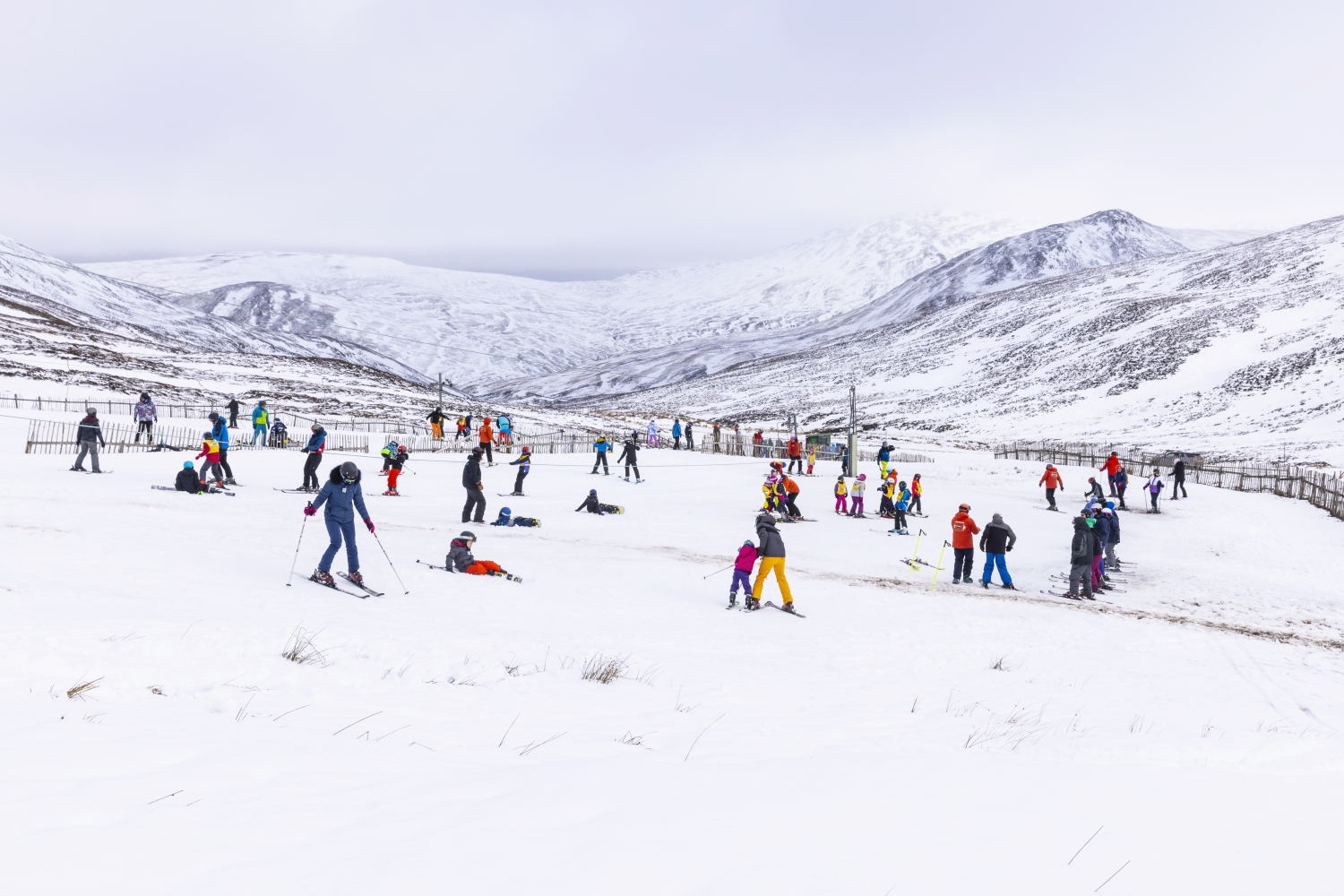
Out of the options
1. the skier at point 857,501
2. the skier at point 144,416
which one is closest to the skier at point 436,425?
the skier at point 144,416

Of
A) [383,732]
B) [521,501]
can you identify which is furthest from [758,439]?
[383,732]

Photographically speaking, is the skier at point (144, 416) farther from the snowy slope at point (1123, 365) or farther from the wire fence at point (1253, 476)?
the snowy slope at point (1123, 365)

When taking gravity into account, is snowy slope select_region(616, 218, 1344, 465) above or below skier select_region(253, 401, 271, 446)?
above

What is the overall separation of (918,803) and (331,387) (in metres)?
66.9

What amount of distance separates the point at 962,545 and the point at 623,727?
11.6 metres

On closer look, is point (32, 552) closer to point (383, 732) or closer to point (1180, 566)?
point (383, 732)

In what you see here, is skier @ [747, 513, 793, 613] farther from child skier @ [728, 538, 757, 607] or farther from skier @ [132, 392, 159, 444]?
skier @ [132, 392, 159, 444]

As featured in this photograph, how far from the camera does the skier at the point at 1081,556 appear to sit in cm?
1442

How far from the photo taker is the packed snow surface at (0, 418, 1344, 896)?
319 cm

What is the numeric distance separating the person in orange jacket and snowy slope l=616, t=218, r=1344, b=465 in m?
42.2

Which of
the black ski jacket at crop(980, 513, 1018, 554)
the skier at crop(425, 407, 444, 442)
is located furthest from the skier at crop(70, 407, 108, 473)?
the black ski jacket at crop(980, 513, 1018, 554)

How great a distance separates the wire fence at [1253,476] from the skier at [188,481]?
→ 2848cm

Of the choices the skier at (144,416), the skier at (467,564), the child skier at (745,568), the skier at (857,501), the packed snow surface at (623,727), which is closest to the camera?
the packed snow surface at (623,727)

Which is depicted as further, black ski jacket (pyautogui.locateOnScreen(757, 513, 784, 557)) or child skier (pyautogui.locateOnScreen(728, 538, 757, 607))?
child skier (pyautogui.locateOnScreen(728, 538, 757, 607))
